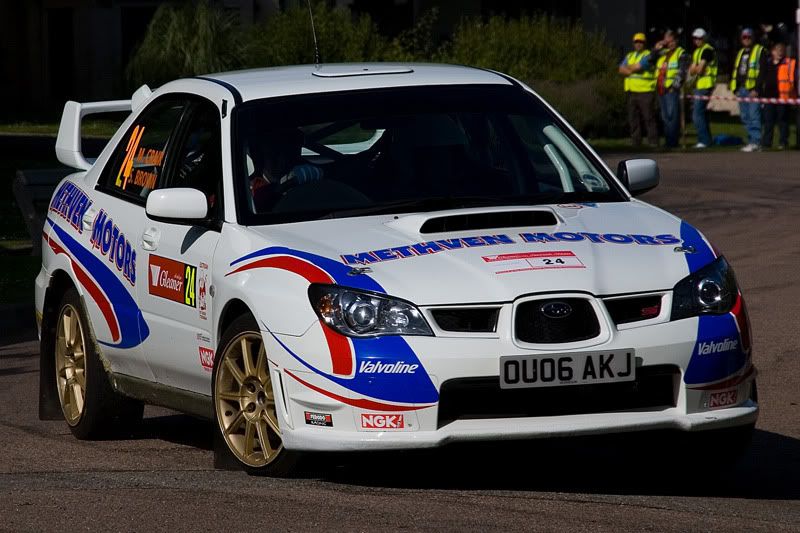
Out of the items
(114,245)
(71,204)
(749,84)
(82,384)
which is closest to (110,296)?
(114,245)

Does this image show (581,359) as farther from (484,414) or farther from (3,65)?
(3,65)

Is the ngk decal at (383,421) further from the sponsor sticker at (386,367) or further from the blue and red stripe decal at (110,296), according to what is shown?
the blue and red stripe decal at (110,296)

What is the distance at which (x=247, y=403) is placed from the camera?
667 centimetres

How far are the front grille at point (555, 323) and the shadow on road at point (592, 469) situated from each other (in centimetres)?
37

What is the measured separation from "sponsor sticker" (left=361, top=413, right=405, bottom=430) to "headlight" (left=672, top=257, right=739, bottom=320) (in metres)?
1.02

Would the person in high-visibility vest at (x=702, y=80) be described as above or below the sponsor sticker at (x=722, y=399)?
below

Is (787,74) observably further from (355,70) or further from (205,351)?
(205,351)

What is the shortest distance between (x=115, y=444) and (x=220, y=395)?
1.41 meters

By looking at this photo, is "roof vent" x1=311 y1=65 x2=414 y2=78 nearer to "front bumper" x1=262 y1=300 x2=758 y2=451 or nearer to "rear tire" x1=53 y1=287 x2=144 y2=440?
"rear tire" x1=53 y1=287 x2=144 y2=440

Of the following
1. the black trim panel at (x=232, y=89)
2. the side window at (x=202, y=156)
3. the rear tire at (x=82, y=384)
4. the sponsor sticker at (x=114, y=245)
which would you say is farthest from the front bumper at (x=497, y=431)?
the rear tire at (x=82, y=384)

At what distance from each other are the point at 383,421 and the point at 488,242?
2.58ft

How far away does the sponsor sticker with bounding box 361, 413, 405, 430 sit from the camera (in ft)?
20.1

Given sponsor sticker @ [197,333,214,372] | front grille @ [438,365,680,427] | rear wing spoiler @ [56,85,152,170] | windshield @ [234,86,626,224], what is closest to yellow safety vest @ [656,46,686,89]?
rear wing spoiler @ [56,85,152,170]

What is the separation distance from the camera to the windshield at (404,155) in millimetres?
7156
